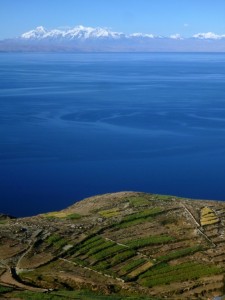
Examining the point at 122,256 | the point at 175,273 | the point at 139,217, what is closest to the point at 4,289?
the point at 122,256

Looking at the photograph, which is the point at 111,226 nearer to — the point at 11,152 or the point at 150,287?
the point at 150,287

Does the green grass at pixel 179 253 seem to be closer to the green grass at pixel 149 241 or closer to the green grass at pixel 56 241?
the green grass at pixel 149 241

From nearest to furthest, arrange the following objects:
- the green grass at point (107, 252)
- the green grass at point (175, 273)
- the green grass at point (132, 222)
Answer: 1. the green grass at point (175, 273)
2. the green grass at point (107, 252)
3. the green grass at point (132, 222)

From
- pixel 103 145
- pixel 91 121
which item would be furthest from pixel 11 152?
pixel 91 121

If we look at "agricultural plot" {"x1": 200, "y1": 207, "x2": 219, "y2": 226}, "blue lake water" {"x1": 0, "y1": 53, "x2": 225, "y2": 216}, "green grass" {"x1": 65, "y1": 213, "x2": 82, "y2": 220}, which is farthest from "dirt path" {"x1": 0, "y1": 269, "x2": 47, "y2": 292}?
"blue lake water" {"x1": 0, "y1": 53, "x2": 225, "y2": 216}

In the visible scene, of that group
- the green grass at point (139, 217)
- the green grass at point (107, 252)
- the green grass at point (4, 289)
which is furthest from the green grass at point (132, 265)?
the green grass at point (4, 289)

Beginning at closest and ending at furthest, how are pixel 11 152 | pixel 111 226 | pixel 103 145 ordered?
pixel 111 226
pixel 11 152
pixel 103 145

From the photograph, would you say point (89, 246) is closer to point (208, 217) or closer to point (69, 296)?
point (69, 296)
